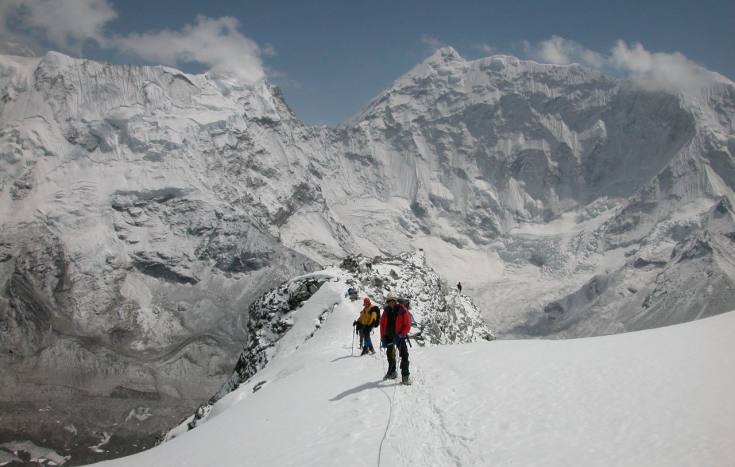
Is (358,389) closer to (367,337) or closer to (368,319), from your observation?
(367,337)

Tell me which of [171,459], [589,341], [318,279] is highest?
[318,279]

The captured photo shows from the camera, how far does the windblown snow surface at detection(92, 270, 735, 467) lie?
13.3 meters

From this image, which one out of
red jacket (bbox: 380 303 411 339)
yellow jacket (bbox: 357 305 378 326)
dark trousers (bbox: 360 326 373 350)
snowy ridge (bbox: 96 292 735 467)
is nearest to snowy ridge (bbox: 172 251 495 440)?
dark trousers (bbox: 360 326 373 350)

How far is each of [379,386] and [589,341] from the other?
27.7 feet

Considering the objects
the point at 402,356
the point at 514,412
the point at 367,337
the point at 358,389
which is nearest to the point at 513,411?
the point at 514,412

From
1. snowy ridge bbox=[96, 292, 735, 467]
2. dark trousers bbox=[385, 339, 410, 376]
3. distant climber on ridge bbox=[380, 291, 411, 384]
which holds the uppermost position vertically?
distant climber on ridge bbox=[380, 291, 411, 384]

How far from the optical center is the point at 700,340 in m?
20.4

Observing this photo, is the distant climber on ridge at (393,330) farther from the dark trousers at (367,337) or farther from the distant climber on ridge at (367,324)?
the distant climber on ridge at (367,324)

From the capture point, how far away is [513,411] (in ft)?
52.4

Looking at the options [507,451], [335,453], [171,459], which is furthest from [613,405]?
[171,459]

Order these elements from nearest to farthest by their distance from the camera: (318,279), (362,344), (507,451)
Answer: (507,451)
(362,344)
(318,279)

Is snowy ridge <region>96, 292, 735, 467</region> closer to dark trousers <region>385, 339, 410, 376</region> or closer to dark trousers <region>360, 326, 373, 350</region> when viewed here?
dark trousers <region>385, 339, 410, 376</region>

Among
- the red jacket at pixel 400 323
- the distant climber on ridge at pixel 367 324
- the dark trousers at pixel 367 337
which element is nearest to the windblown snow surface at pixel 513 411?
the red jacket at pixel 400 323

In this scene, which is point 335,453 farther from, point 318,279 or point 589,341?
point 318,279
